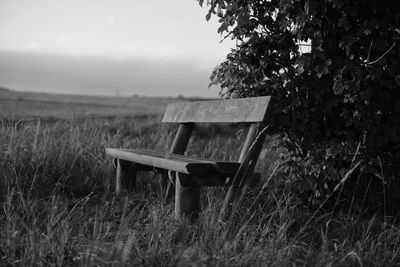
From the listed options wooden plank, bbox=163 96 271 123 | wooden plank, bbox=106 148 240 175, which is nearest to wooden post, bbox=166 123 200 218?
wooden plank, bbox=106 148 240 175

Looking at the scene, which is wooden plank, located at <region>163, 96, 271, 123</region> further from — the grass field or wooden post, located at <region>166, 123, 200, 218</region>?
wooden post, located at <region>166, 123, 200, 218</region>

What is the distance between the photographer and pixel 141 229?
3066mm

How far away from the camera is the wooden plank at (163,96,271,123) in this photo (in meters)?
3.37

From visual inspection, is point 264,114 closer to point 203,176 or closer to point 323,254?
point 203,176

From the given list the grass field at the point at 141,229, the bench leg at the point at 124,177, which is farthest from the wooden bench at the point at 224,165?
the bench leg at the point at 124,177

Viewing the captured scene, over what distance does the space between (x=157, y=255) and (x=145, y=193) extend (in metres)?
1.77

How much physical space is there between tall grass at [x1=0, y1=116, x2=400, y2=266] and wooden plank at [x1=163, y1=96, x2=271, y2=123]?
1.20ft

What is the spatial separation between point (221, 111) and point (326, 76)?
2.71 feet

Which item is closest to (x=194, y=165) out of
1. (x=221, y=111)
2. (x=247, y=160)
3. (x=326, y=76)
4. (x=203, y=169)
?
(x=203, y=169)

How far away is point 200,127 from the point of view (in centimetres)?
1126

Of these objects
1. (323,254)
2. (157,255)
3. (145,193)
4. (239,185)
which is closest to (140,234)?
(157,255)

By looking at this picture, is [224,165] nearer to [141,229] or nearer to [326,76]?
[141,229]

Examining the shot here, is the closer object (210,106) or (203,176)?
(203,176)

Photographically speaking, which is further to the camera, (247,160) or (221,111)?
(221,111)
